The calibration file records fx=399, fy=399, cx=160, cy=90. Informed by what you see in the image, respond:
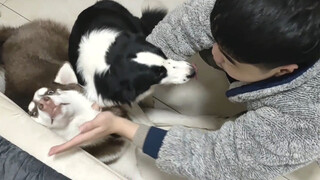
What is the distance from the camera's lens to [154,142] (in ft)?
3.31

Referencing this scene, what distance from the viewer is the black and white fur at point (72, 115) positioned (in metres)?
1.11

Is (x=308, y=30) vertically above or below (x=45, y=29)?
above

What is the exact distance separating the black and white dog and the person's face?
0.26 metres

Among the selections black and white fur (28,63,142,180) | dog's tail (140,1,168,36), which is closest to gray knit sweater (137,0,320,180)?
black and white fur (28,63,142,180)

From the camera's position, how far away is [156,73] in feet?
3.77

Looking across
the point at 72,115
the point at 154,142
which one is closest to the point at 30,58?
the point at 72,115

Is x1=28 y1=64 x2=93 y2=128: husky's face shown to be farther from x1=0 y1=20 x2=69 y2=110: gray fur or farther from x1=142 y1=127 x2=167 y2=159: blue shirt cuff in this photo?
x1=142 y1=127 x2=167 y2=159: blue shirt cuff

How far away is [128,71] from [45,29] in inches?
19.4

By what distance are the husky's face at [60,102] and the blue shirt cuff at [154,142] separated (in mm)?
262

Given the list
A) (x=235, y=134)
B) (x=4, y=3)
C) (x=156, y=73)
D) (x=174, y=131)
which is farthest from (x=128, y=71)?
(x=4, y=3)

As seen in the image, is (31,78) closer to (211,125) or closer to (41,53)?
(41,53)

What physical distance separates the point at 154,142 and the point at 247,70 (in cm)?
31

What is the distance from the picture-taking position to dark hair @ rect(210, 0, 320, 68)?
693 millimetres

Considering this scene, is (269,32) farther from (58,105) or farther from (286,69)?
(58,105)
